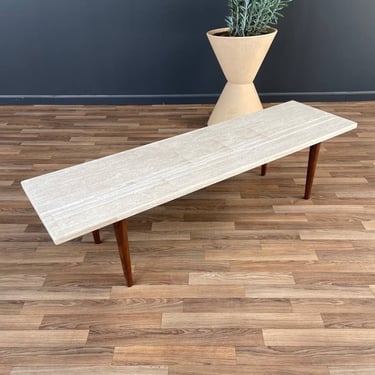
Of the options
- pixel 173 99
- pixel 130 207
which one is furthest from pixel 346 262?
pixel 173 99

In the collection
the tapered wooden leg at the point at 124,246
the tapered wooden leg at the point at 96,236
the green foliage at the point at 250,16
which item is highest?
the green foliage at the point at 250,16

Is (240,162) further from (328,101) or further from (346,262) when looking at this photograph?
(328,101)

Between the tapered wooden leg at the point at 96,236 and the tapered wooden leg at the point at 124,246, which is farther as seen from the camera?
the tapered wooden leg at the point at 96,236

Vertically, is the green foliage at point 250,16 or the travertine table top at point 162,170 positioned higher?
the green foliage at point 250,16

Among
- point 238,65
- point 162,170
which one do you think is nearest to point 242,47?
point 238,65

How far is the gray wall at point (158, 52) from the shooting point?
10.2 ft

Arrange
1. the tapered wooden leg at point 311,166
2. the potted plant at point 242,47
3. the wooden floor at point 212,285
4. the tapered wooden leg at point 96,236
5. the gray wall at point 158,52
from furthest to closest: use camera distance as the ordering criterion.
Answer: the gray wall at point 158,52 < the potted plant at point 242,47 < the tapered wooden leg at point 311,166 < the tapered wooden leg at point 96,236 < the wooden floor at point 212,285

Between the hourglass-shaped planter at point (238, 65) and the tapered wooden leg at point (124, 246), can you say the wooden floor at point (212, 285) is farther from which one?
the hourglass-shaped planter at point (238, 65)

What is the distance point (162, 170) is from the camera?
5.31 feet

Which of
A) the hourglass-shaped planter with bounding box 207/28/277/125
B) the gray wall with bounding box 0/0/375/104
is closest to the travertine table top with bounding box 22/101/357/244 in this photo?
the hourglass-shaped planter with bounding box 207/28/277/125

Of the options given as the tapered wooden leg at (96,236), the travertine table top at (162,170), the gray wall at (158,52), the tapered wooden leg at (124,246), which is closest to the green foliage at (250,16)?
the gray wall at (158,52)

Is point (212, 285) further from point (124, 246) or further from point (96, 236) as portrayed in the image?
point (96, 236)

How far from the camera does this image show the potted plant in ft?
8.36

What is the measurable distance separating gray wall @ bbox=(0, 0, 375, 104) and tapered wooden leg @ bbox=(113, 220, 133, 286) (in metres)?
2.06
